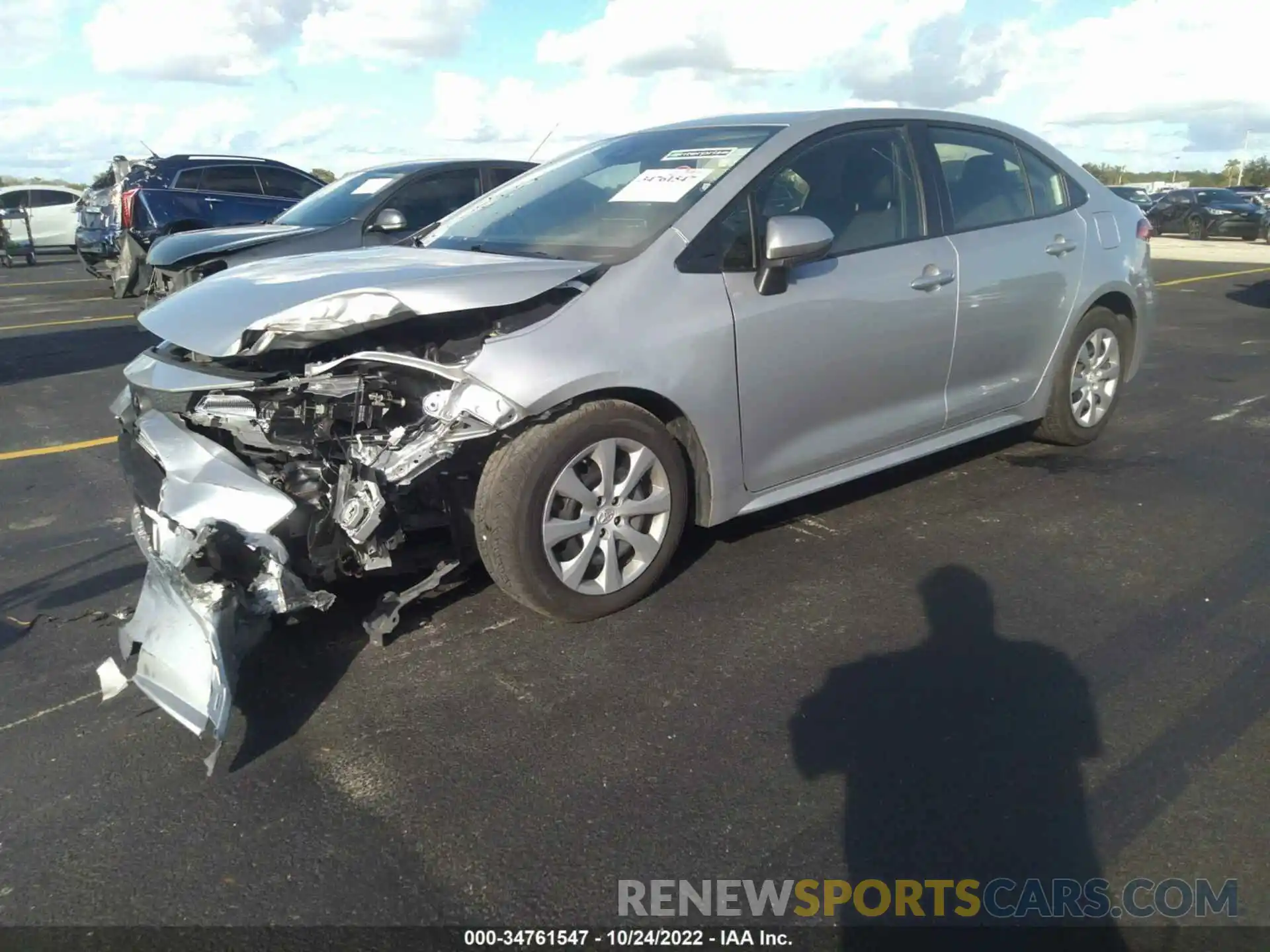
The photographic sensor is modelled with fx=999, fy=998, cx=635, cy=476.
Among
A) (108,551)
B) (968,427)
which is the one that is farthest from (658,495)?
(108,551)

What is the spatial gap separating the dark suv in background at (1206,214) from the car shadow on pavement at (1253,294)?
1382cm

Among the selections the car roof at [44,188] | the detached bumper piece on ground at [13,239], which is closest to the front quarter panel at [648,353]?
the detached bumper piece on ground at [13,239]

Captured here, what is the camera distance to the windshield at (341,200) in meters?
8.20

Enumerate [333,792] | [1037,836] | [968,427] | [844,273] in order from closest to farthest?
[1037,836]
[333,792]
[844,273]
[968,427]

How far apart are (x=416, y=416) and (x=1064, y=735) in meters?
2.21

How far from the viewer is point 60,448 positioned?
19.3ft

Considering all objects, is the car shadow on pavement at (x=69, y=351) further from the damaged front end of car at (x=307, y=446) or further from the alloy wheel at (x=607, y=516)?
the alloy wheel at (x=607, y=516)

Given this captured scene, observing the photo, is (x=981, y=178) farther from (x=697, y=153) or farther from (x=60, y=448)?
(x=60, y=448)

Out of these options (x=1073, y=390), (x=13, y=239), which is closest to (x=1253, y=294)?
(x=1073, y=390)

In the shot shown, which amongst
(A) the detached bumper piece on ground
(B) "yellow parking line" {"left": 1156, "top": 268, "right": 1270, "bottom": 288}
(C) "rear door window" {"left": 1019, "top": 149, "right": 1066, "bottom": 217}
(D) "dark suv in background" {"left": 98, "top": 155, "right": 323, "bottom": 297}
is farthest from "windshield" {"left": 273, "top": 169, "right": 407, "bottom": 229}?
(A) the detached bumper piece on ground

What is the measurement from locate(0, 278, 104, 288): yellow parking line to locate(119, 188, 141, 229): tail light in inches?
186

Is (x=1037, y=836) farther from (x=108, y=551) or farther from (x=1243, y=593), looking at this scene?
(x=108, y=551)

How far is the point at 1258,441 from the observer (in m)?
5.75

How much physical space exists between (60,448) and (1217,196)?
31174mm
